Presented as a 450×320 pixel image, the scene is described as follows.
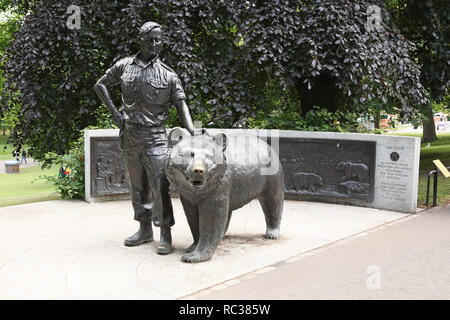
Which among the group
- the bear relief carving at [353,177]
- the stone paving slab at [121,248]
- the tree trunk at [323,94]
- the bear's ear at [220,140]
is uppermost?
the tree trunk at [323,94]

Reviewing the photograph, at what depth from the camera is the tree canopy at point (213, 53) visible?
10.2 meters

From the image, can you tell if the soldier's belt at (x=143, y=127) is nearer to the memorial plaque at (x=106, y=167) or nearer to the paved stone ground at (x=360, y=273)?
the paved stone ground at (x=360, y=273)

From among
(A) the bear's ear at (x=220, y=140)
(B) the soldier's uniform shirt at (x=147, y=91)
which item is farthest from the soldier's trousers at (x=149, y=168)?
(A) the bear's ear at (x=220, y=140)

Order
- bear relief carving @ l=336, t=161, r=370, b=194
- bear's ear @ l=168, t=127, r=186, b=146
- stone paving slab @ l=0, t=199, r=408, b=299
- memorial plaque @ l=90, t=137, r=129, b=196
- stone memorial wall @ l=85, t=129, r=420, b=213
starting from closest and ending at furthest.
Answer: stone paving slab @ l=0, t=199, r=408, b=299
bear's ear @ l=168, t=127, r=186, b=146
stone memorial wall @ l=85, t=129, r=420, b=213
bear relief carving @ l=336, t=161, r=370, b=194
memorial plaque @ l=90, t=137, r=129, b=196

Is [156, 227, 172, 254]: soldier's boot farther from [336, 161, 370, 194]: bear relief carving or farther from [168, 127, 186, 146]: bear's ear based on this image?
[336, 161, 370, 194]: bear relief carving

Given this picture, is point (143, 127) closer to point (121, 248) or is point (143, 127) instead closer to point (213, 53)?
point (121, 248)

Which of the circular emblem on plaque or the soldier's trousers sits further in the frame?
the circular emblem on plaque

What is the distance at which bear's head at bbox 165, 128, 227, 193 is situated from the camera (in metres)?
5.14

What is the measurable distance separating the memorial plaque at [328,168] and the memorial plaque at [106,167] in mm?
3240

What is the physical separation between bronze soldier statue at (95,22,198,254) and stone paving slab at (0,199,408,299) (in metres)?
0.69

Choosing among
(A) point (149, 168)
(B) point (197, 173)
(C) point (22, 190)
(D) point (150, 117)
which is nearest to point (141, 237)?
(A) point (149, 168)

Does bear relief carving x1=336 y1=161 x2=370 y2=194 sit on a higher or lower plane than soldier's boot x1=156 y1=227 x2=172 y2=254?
higher

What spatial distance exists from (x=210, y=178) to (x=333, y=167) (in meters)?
4.81

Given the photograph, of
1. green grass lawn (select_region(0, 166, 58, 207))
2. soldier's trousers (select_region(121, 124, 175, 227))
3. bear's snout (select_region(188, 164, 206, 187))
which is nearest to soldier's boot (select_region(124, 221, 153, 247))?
soldier's trousers (select_region(121, 124, 175, 227))
